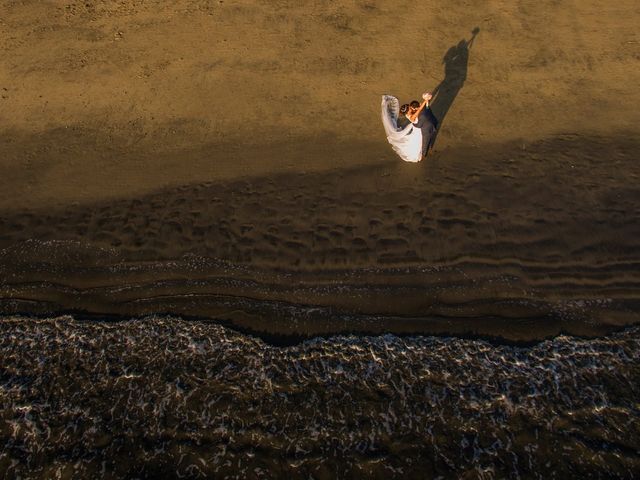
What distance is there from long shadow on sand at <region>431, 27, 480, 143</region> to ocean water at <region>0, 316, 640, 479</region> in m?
5.97

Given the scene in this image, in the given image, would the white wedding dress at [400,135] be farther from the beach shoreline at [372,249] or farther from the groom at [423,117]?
the beach shoreline at [372,249]

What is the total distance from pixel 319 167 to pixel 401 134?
1914mm

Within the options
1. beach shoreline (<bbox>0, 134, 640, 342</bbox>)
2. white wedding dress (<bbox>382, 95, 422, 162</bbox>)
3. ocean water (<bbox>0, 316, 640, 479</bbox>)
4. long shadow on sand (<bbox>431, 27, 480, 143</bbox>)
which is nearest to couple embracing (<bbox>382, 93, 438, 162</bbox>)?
white wedding dress (<bbox>382, 95, 422, 162</bbox>)

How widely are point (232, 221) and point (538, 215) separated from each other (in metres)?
6.17

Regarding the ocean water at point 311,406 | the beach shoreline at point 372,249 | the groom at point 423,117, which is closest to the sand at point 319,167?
the beach shoreline at point 372,249

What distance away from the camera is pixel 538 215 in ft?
29.5

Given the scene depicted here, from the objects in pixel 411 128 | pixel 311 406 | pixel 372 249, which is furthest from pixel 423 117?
pixel 311 406

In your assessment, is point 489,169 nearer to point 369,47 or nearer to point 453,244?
point 453,244

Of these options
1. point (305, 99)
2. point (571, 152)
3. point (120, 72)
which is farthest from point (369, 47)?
point (120, 72)

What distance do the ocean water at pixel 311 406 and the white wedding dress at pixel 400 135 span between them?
4.17m

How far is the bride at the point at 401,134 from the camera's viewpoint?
9.34m

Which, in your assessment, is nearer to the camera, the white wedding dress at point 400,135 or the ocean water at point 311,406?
the ocean water at point 311,406

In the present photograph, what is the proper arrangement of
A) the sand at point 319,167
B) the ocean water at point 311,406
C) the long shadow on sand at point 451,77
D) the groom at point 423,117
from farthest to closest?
the long shadow on sand at point 451,77 < the groom at point 423,117 < the sand at point 319,167 < the ocean water at point 311,406

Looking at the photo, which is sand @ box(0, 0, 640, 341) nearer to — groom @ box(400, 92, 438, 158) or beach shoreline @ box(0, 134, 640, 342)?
beach shoreline @ box(0, 134, 640, 342)
